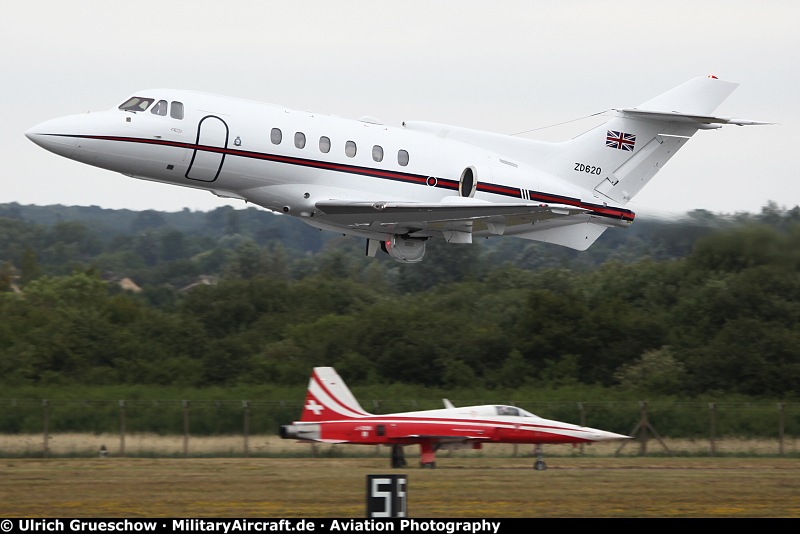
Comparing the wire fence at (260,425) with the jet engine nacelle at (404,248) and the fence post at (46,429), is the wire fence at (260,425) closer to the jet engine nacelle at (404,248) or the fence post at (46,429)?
the fence post at (46,429)

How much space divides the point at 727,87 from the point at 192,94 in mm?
14314

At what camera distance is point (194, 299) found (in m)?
61.1

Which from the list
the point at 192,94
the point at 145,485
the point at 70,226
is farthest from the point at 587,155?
the point at 70,226

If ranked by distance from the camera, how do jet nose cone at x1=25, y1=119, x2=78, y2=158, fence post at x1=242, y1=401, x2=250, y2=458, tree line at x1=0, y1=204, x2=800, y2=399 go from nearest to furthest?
jet nose cone at x1=25, y1=119, x2=78, y2=158 → fence post at x1=242, y1=401, x2=250, y2=458 → tree line at x1=0, y1=204, x2=800, y2=399

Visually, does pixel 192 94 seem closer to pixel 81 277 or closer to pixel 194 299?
pixel 194 299

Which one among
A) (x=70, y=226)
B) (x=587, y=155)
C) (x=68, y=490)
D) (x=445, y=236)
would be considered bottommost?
(x=68, y=490)

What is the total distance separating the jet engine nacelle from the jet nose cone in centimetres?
799

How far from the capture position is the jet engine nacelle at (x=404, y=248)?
31.6 meters

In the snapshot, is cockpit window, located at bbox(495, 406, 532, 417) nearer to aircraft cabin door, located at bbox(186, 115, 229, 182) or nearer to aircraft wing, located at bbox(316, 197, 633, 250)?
aircraft wing, located at bbox(316, 197, 633, 250)

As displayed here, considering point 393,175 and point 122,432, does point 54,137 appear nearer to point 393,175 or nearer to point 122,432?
point 393,175

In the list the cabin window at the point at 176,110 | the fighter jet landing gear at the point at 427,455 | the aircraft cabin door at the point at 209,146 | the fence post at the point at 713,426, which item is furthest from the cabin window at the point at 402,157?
the fence post at the point at 713,426

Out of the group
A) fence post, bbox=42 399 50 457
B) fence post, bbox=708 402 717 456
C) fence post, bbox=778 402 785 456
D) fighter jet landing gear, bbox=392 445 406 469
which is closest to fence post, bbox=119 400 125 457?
fence post, bbox=42 399 50 457

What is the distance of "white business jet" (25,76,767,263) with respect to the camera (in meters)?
28.3

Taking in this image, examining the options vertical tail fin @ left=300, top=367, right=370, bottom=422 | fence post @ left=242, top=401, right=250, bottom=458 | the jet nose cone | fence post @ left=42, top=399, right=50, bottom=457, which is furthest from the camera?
fence post @ left=242, top=401, right=250, bottom=458
